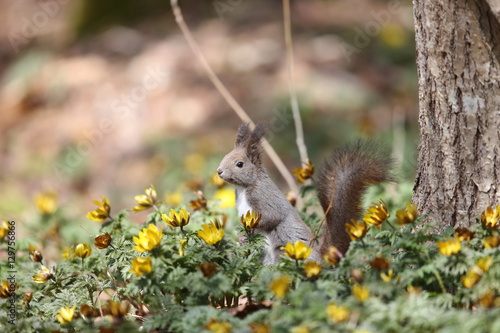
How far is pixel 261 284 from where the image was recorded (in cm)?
240

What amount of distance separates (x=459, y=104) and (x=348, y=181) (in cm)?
63

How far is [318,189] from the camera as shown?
10.6 feet

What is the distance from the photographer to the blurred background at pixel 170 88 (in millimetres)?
6363

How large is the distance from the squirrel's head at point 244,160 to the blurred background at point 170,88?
1871mm

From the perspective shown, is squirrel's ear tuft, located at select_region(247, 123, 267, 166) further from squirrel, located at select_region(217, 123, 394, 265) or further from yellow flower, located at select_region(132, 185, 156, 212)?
yellow flower, located at select_region(132, 185, 156, 212)

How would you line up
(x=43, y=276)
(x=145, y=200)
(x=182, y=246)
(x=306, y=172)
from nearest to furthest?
(x=182, y=246) → (x=43, y=276) → (x=145, y=200) → (x=306, y=172)

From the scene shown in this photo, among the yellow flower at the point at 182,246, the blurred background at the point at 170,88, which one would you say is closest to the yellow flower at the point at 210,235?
the yellow flower at the point at 182,246

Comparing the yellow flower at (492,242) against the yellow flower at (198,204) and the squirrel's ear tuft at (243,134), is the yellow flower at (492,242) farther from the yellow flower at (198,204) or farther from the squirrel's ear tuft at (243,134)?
the yellow flower at (198,204)

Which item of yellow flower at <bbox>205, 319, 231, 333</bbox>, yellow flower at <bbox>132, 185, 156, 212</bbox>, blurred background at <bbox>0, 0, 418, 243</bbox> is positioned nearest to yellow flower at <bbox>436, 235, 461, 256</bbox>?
yellow flower at <bbox>205, 319, 231, 333</bbox>

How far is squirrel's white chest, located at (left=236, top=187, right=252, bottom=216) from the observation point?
133 inches

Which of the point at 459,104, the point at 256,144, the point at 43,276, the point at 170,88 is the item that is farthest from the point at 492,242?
the point at 170,88

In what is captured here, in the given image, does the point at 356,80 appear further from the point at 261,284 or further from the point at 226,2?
the point at 261,284

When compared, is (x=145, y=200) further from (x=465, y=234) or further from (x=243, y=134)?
(x=465, y=234)

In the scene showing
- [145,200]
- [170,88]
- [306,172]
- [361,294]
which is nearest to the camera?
[361,294]
